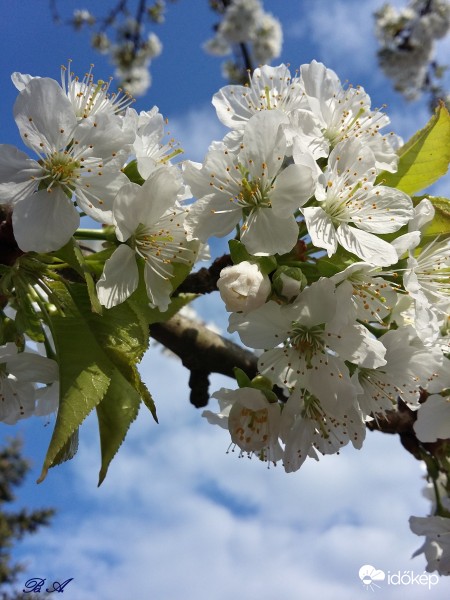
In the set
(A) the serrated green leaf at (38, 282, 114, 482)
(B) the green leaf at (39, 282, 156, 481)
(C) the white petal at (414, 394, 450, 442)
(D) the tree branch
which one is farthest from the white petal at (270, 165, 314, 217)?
(D) the tree branch

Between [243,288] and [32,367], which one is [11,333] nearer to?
[32,367]

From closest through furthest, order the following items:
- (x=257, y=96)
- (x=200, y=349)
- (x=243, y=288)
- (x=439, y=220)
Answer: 1. (x=243, y=288)
2. (x=439, y=220)
3. (x=257, y=96)
4. (x=200, y=349)

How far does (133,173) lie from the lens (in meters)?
1.60

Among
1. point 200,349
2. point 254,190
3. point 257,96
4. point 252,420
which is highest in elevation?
point 257,96

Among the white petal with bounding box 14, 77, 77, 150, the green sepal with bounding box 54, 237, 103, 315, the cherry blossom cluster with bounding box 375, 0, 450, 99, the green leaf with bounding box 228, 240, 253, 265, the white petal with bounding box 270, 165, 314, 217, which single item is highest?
the cherry blossom cluster with bounding box 375, 0, 450, 99

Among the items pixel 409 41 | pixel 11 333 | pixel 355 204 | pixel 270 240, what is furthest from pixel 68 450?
pixel 409 41

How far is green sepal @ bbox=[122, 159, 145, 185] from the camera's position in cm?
160

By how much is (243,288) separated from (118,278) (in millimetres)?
346

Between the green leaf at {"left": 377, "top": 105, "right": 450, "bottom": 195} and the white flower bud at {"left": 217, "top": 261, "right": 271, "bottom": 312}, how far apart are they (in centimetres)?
56

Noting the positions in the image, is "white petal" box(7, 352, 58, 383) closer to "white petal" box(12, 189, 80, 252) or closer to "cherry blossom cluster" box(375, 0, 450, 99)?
"white petal" box(12, 189, 80, 252)

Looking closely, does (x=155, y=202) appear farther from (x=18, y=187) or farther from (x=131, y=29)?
(x=131, y=29)

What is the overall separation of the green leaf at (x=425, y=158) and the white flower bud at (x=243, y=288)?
1.83ft

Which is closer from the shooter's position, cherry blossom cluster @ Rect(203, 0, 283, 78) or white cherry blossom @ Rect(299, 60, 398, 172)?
white cherry blossom @ Rect(299, 60, 398, 172)

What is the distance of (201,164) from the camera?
156cm
